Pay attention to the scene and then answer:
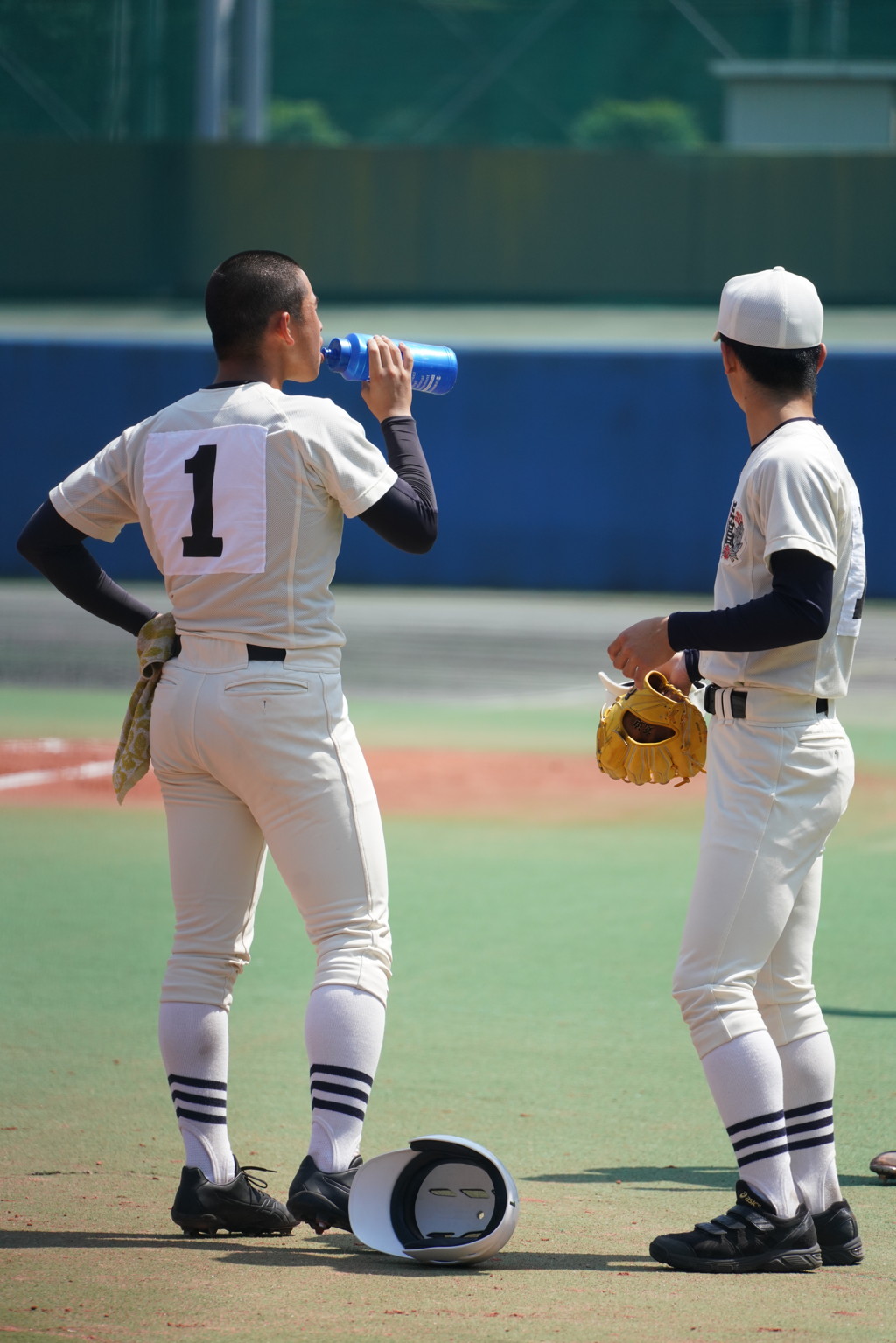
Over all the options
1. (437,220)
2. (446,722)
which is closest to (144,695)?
(446,722)

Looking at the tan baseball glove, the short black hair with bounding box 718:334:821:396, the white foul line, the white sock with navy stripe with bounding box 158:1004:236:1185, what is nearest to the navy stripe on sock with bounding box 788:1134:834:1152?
the tan baseball glove

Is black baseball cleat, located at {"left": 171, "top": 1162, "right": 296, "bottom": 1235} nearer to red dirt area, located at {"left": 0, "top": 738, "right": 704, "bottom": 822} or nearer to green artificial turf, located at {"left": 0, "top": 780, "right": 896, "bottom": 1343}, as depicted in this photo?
green artificial turf, located at {"left": 0, "top": 780, "right": 896, "bottom": 1343}

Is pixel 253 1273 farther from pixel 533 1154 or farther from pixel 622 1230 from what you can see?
pixel 533 1154

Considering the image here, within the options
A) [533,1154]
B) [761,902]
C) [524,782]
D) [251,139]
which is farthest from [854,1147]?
[251,139]

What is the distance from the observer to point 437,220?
25.5 m

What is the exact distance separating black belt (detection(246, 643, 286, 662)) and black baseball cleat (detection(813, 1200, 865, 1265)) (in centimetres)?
162

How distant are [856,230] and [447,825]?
18.7 meters

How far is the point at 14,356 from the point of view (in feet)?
68.0

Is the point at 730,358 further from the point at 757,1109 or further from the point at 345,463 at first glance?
the point at 757,1109

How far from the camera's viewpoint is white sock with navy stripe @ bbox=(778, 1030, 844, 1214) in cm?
359

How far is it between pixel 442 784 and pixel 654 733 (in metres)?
6.02

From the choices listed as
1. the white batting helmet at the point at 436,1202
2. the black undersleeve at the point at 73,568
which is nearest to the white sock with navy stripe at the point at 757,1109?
the white batting helmet at the point at 436,1202

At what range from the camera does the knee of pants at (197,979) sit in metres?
3.67

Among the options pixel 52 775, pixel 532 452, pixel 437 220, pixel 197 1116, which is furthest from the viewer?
pixel 437 220
